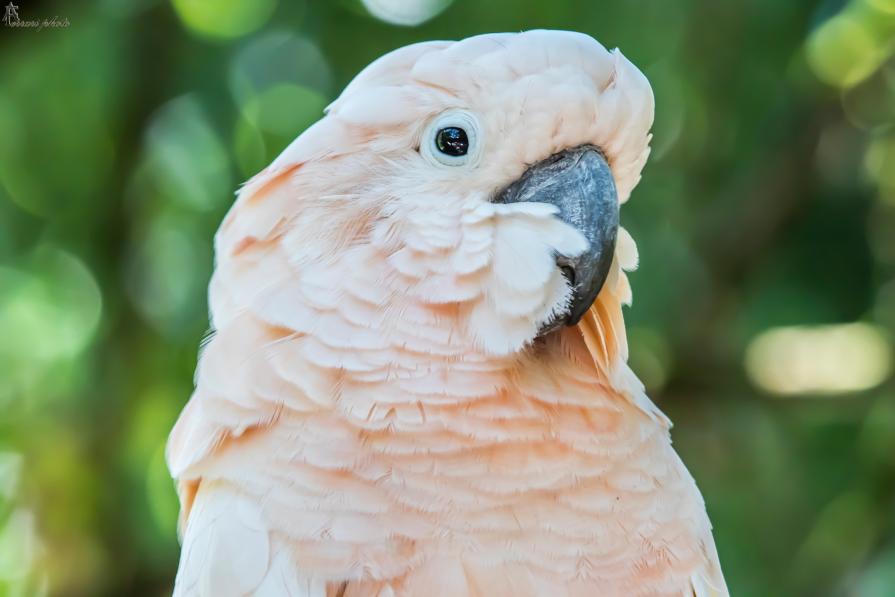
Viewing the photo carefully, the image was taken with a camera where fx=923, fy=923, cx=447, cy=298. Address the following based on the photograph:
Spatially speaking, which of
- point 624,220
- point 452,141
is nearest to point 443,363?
point 452,141

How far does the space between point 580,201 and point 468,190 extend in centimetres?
19

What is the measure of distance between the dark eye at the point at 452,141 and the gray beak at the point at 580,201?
10 cm

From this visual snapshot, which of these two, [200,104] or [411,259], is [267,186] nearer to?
[411,259]

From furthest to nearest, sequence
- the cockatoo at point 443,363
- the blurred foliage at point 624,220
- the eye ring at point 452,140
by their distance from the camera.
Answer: the blurred foliage at point 624,220 < the eye ring at point 452,140 < the cockatoo at point 443,363

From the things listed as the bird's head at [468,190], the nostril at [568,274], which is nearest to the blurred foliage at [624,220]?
the bird's head at [468,190]

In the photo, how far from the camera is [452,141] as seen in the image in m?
1.56

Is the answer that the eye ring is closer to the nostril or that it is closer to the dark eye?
the dark eye

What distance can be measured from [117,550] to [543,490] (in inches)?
102

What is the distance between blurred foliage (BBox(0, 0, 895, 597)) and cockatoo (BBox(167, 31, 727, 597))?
1.84m

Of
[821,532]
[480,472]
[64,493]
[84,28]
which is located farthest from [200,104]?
[821,532]

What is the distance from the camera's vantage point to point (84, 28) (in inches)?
136

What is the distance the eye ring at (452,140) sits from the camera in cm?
155

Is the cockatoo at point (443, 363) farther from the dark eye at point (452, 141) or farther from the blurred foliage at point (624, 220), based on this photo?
the blurred foliage at point (624, 220)

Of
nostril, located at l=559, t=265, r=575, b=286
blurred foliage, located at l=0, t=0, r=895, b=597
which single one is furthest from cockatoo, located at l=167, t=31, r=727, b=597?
blurred foliage, located at l=0, t=0, r=895, b=597
